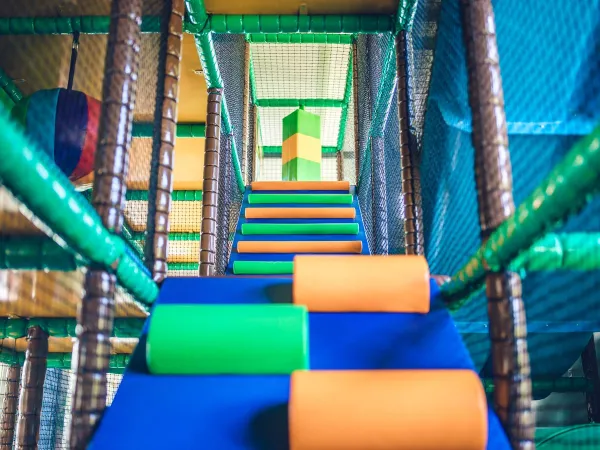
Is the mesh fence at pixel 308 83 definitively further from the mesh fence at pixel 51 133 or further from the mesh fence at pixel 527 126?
the mesh fence at pixel 527 126

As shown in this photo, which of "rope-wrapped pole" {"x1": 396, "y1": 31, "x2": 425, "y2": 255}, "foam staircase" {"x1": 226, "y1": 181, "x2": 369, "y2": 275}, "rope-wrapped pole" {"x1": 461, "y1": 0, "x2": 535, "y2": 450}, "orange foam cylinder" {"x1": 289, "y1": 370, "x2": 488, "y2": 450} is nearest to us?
"orange foam cylinder" {"x1": 289, "y1": 370, "x2": 488, "y2": 450}

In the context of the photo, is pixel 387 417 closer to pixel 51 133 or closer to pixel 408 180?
pixel 408 180

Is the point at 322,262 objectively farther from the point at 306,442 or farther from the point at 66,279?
the point at 66,279

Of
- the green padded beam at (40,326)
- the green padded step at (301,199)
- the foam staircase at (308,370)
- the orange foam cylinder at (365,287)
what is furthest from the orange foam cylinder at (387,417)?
the green padded beam at (40,326)

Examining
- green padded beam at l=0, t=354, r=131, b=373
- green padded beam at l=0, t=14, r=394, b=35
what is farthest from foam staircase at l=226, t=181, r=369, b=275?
green padded beam at l=0, t=354, r=131, b=373

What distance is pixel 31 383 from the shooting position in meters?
3.40

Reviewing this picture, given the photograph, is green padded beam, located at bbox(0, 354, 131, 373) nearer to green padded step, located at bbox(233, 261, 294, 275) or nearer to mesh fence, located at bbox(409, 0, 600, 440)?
green padded step, located at bbox(233, 261, 294, 275)

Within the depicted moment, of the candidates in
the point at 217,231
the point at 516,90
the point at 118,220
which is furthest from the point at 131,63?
the point at 217,231

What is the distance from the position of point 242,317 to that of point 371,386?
402mm

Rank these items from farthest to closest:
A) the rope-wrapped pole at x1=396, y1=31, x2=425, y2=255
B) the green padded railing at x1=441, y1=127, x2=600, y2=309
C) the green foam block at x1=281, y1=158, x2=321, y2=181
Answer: the green foam block at x1=281, y1=158, x2=321, y2=181 < the rope-wrapped pole at x1=396, y1=31, x2=425, y2=255 < the green padded railing at x1=441, y1=127, x2=600, y2=309

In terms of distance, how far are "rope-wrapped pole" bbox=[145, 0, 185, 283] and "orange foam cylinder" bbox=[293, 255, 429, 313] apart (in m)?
0.59

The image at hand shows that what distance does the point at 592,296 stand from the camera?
2170 millimetres

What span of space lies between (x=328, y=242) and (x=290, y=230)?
345mm

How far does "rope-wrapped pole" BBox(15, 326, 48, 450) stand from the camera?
337 centimetres
